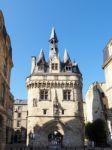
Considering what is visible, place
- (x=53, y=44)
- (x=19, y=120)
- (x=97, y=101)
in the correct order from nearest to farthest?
(x=53, y=44) < (x=97, y=101) < (x=19, y=120)

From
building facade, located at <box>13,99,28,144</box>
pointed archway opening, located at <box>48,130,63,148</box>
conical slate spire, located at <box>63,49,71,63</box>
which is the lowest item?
pointed archway opening, located at <box>48,130,63,148</box>

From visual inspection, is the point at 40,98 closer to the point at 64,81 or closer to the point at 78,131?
the point at 64,81

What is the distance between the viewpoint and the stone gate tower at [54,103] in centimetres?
3394

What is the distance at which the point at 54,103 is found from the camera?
115 feet

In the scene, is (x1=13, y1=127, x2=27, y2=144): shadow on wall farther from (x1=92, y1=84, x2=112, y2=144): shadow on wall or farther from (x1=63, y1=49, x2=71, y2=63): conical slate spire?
(x1=63, y1=49, x2=71, y2=63): conical slate spire

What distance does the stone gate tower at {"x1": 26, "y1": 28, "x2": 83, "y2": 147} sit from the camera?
1336 inches

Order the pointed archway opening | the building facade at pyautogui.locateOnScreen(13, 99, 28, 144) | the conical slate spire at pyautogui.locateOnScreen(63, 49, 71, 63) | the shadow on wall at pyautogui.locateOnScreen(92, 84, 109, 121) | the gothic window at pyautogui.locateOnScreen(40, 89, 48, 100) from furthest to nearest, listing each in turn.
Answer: the building facade at pyautogui.locateOnScreen(13, 99, 28, 144) → the shadow on wall at pyautogui.locateOnScreen(92, 84, 109, 121) → the conical slate spire at pyautogui.locateOnScreen(63, 49, 71, 63) → the gothic window at pyautogui.locateOnScreen(40, 89, 48, 100) → the pointed archway opening

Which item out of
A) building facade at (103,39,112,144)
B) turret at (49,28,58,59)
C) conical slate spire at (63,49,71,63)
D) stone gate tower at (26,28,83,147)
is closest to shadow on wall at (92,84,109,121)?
building facade at (103,39,112,144)

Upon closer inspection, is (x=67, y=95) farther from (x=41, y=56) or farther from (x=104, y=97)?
(x=104, y=97)

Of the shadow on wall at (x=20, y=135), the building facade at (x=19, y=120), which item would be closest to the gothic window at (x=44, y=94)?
the shadow on wall at (x=20, y=135)

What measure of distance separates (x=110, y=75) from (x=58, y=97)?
29.7 ft

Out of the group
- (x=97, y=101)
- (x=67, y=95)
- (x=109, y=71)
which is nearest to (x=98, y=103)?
(x=97, y=101)

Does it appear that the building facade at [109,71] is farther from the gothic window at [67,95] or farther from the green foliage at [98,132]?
the gothic window at [67,95]

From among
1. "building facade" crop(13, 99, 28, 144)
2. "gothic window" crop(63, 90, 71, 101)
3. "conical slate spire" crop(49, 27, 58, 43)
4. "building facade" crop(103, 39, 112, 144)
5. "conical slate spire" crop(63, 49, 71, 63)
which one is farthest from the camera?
"building facade" crop(13, 99, 28, 144)
